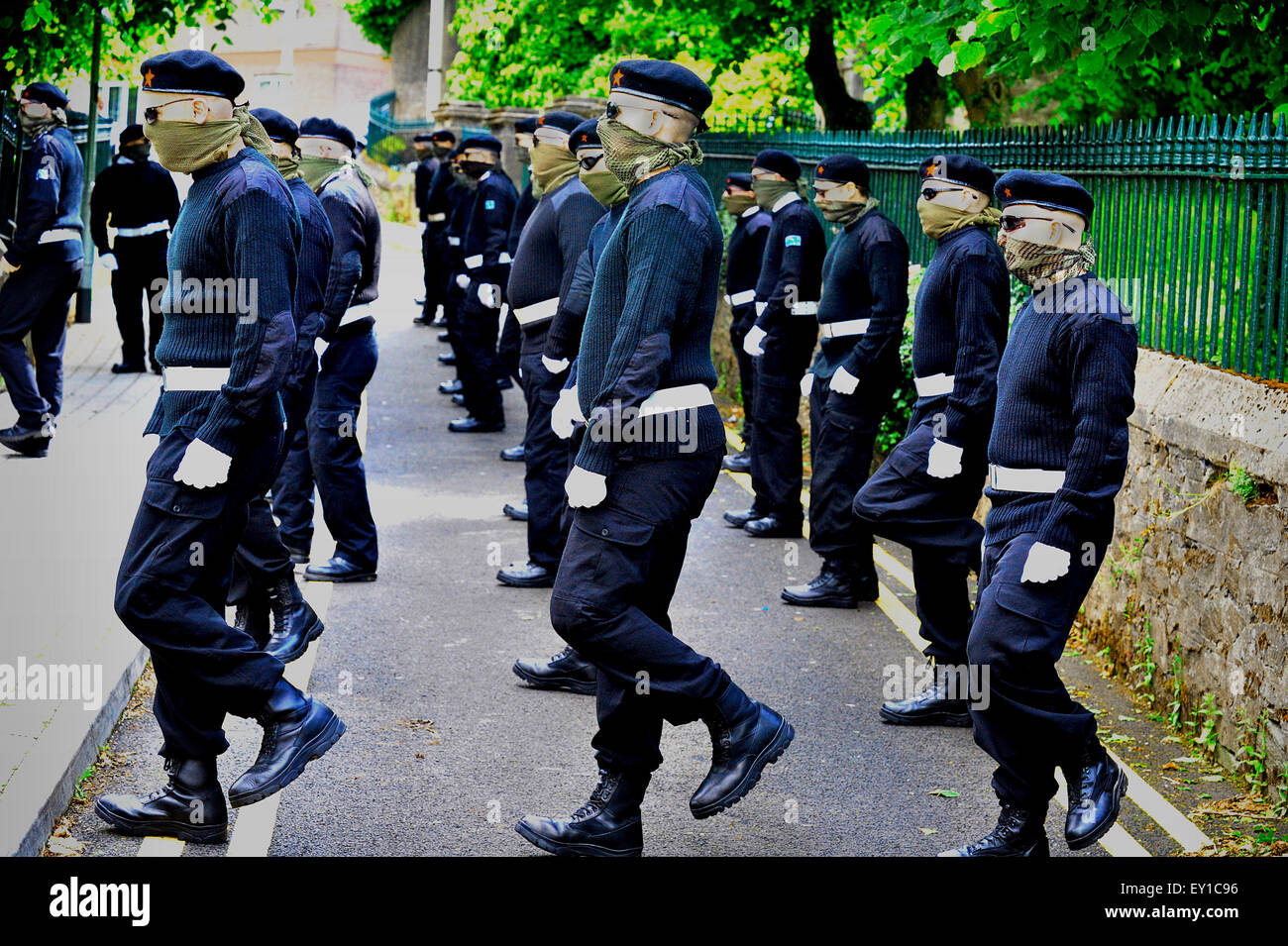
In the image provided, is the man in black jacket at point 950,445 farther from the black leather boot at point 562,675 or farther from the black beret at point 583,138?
the black beret at point 583,138

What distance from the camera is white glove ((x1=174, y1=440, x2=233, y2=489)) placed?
4762 millimetres

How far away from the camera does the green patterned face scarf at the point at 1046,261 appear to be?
5047mm

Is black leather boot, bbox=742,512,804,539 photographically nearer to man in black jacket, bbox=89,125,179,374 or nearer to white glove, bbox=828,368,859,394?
white glove, bbox=828,368,859,394

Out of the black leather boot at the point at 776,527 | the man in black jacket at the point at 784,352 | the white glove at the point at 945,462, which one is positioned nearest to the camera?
the white glove at the point at 945,462

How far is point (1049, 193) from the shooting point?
199 inches

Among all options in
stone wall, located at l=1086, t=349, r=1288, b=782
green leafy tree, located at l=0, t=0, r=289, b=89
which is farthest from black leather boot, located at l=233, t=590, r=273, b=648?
green leafy tree, located at l=0, t=0, r=289, b=89

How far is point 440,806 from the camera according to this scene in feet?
17.6

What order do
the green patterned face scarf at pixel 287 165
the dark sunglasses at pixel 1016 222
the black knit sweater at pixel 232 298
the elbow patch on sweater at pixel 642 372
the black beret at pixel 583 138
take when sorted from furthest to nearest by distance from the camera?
the black beret at pixel 583 138
the green patterned face scarf at pixel 287 165
the dark sunglasses at pixel 1016 222
the black knit sweater at pixel 232 298
the elbow patch on sweater at pixel 642 372

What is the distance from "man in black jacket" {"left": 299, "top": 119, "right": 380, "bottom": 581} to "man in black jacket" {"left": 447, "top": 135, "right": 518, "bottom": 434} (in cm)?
399

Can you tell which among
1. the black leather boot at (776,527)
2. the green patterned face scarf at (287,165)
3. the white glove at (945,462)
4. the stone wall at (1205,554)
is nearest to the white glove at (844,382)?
the stone wall at (1205,554)

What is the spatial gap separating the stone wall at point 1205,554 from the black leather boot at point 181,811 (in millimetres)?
3672

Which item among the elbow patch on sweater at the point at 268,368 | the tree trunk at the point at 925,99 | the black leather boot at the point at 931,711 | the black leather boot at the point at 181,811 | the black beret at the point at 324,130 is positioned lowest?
the black leather boot at the point at 931,711

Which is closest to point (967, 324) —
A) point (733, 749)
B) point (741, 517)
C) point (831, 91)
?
point (733, 749)

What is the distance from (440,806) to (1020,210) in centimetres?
276
